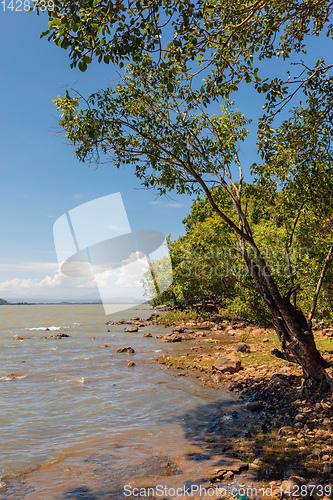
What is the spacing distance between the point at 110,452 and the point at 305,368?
528 cm

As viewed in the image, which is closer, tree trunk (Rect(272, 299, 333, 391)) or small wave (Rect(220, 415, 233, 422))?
tree trunk (Rect(272, 299, 333, 391))

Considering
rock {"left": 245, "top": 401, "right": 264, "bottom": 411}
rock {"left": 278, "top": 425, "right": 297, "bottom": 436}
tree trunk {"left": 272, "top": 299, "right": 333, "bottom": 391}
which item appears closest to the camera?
rock {"left": 278, "top": 425, "right": 297, "bottom": 436}

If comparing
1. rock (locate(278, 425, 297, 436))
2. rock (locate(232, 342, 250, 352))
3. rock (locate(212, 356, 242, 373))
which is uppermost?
rock (locate(278, 425, 297, 436))

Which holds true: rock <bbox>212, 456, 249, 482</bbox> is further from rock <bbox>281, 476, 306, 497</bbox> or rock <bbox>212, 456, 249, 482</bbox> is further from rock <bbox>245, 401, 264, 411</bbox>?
rock <bbox>245, 401, 264, 411</bbox>

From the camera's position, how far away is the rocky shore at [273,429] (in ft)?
17.9

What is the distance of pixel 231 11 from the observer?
6652mm

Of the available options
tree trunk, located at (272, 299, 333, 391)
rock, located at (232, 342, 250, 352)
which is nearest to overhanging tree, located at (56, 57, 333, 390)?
tree trunk, located at (272, 299, 333, 391)

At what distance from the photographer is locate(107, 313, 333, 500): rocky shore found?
545 cm

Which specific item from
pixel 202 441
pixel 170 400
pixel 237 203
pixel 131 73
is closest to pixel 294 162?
pixel 237 203

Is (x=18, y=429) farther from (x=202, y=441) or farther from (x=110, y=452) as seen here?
(x=202, y=441)

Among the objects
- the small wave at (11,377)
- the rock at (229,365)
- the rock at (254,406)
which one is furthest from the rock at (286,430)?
the small wave at (11,377)

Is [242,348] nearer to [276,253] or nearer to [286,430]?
[276,253]

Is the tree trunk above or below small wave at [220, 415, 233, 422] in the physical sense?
above

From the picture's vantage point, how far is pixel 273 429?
25.0 feet
